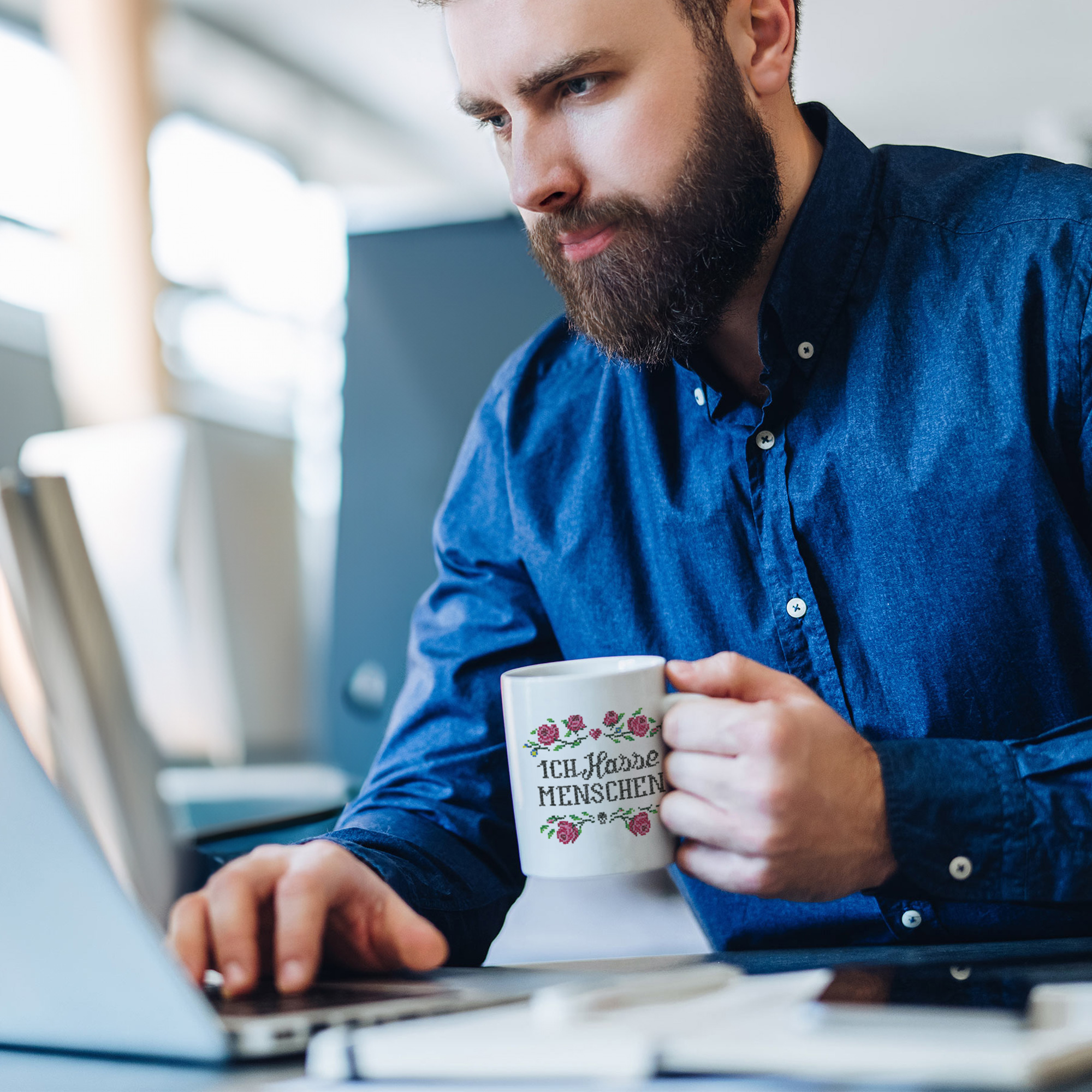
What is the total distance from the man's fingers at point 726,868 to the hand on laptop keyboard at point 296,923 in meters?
0.14

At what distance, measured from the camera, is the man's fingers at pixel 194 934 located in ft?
1.87

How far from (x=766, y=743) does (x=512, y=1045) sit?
237 millimetres

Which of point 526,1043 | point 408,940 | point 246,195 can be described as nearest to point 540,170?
point 408,940

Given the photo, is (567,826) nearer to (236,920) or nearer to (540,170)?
(236,920)

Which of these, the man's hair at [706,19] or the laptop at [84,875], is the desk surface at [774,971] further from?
the man's hair at [706,19]

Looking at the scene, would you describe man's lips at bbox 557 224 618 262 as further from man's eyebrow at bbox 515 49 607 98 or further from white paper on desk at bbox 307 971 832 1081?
white paper on desk at bbox 307 971 832 1081

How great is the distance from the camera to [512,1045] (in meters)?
0.41

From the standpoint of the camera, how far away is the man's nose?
→ 91 centimetres

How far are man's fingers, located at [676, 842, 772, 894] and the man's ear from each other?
68 cm

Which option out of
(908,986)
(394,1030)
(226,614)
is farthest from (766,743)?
(226,614)

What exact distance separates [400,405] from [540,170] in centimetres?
66

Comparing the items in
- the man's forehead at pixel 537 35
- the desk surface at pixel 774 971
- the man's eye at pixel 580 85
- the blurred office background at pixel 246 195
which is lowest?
the desk surface at pixel 774 971

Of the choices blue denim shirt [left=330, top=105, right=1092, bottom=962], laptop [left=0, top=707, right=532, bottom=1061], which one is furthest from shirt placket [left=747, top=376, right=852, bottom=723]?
laptop [left=0, top=707, right=532, bottom=1061]

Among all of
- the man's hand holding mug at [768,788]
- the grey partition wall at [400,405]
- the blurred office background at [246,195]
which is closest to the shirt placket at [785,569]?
the man's hand holding mug at [768,788]
